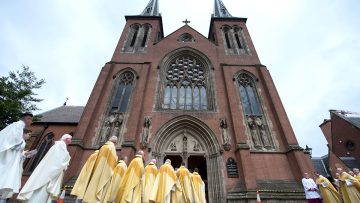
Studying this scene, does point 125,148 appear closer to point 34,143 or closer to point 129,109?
point 129,109

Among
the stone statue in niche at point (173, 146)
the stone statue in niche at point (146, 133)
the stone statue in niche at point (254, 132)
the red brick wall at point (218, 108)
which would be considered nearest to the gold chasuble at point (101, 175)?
the red brick wall at point (218, 108)

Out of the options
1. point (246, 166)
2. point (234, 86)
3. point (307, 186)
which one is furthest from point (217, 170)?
point (234, 86)

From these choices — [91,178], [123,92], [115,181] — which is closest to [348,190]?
[115,181]

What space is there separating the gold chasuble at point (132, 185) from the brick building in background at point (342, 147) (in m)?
19.0

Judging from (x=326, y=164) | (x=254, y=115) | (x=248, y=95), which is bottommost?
(x=326, y=164)

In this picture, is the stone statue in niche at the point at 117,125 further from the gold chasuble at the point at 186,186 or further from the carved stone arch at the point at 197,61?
the gold chasuble at the point at 186,186

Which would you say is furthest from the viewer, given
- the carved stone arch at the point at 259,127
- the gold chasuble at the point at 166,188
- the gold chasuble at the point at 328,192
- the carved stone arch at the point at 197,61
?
the carved stone arch at the point at 197,61

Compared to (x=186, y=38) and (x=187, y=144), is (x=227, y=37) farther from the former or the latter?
(x=187, y=144)

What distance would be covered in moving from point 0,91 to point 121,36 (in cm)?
1084

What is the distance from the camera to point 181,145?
46.3 feet

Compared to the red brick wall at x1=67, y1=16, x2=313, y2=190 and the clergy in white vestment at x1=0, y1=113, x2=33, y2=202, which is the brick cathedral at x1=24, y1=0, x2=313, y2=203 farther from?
the clergy in white vestment at x1=0, y1=113, x2=33, y2=202

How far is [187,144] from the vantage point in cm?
1409

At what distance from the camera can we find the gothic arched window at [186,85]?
52.6 ft

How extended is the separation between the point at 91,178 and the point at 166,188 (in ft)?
7.41
